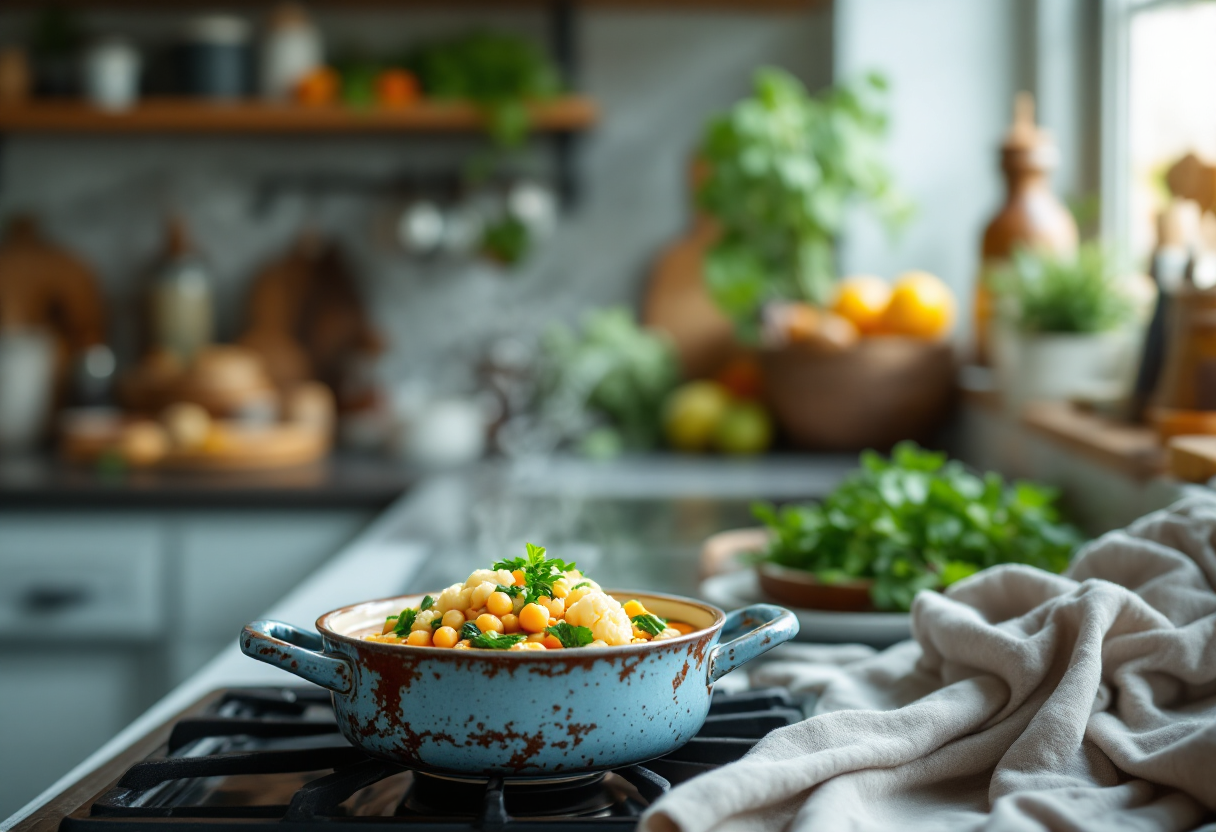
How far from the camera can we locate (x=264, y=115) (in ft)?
8.36

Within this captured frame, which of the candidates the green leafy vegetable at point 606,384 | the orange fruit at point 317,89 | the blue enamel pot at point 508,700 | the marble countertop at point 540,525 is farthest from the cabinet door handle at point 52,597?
the blue enamel pot at point 508,700

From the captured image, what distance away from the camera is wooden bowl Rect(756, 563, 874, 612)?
100 cm

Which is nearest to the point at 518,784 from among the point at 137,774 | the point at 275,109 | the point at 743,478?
the point at 137,774

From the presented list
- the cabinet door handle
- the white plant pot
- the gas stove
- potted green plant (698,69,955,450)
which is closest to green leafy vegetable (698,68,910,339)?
potted green plant (698,69,955,450)

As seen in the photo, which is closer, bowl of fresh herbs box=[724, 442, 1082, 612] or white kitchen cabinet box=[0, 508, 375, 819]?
bowl of fresh herbs box=[724, 442, 1082, 612]

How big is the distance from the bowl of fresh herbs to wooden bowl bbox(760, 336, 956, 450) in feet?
3.40

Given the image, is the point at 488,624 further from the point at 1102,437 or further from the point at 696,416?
the point at 696,416

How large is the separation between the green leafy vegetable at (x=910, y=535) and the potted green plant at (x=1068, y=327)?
64 centimetres

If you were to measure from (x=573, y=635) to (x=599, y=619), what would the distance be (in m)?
0.02

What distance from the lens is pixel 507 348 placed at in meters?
2.62

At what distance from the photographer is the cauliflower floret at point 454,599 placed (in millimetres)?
618

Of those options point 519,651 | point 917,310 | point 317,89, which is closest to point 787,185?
point 917,310

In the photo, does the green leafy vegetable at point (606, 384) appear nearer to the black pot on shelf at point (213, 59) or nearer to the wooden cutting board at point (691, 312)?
the wooden cutting board at point (691, 312)

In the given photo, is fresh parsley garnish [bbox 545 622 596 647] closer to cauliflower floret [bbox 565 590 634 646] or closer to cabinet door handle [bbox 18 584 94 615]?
cauliflower floret [bbox 565 590 634 646]
